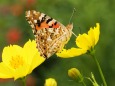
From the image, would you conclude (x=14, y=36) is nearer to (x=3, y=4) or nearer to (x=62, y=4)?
(x=62, y=4)

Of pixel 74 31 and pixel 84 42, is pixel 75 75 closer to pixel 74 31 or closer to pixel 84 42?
pixel 84 42

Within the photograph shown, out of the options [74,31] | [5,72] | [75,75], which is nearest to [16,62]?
[5,72]

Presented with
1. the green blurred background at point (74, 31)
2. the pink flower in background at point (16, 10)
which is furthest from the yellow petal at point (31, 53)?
the pink flower in background at point (16, 10)

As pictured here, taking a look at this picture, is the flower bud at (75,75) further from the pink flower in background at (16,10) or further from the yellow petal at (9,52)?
the pink flower in background at (16,10)

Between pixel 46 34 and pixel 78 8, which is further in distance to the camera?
pixel 78 8

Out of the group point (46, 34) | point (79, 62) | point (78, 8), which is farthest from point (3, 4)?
point (46, 34)
